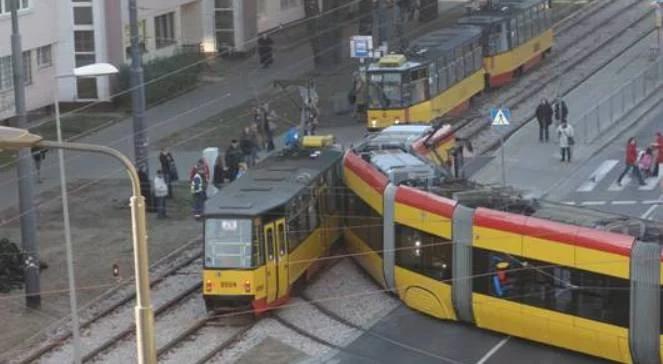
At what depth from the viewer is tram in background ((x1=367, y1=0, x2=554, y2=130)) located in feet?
167

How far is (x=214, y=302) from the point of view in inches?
1240

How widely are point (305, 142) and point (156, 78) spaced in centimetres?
2046

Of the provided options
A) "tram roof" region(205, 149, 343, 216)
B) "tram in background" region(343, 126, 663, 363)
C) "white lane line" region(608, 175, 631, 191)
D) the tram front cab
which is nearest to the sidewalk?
"white lane line" region(608, 175, 631, 191)

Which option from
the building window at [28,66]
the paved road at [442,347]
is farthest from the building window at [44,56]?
the paved road at [442,347]

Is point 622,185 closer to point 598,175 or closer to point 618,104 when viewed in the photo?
point 598,175

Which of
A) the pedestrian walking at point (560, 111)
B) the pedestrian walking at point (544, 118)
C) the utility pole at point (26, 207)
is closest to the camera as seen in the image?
the utility pole at point (26, 207)

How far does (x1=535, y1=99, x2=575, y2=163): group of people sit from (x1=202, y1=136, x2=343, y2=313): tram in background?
12302 millimetres

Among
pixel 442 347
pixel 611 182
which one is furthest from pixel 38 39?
pixel 442 347

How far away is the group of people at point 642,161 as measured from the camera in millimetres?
43094

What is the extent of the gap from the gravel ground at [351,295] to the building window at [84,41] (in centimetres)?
2438

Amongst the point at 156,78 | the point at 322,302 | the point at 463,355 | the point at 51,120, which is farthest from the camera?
the point at 156,78

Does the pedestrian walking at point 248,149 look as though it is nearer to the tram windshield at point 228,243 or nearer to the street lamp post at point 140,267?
the tram windshield at point 228,243

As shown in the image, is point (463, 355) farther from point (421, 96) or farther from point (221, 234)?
point (421, 96)

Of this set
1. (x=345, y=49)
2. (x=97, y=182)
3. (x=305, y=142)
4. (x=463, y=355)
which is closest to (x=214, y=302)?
(x=463, y=355)
